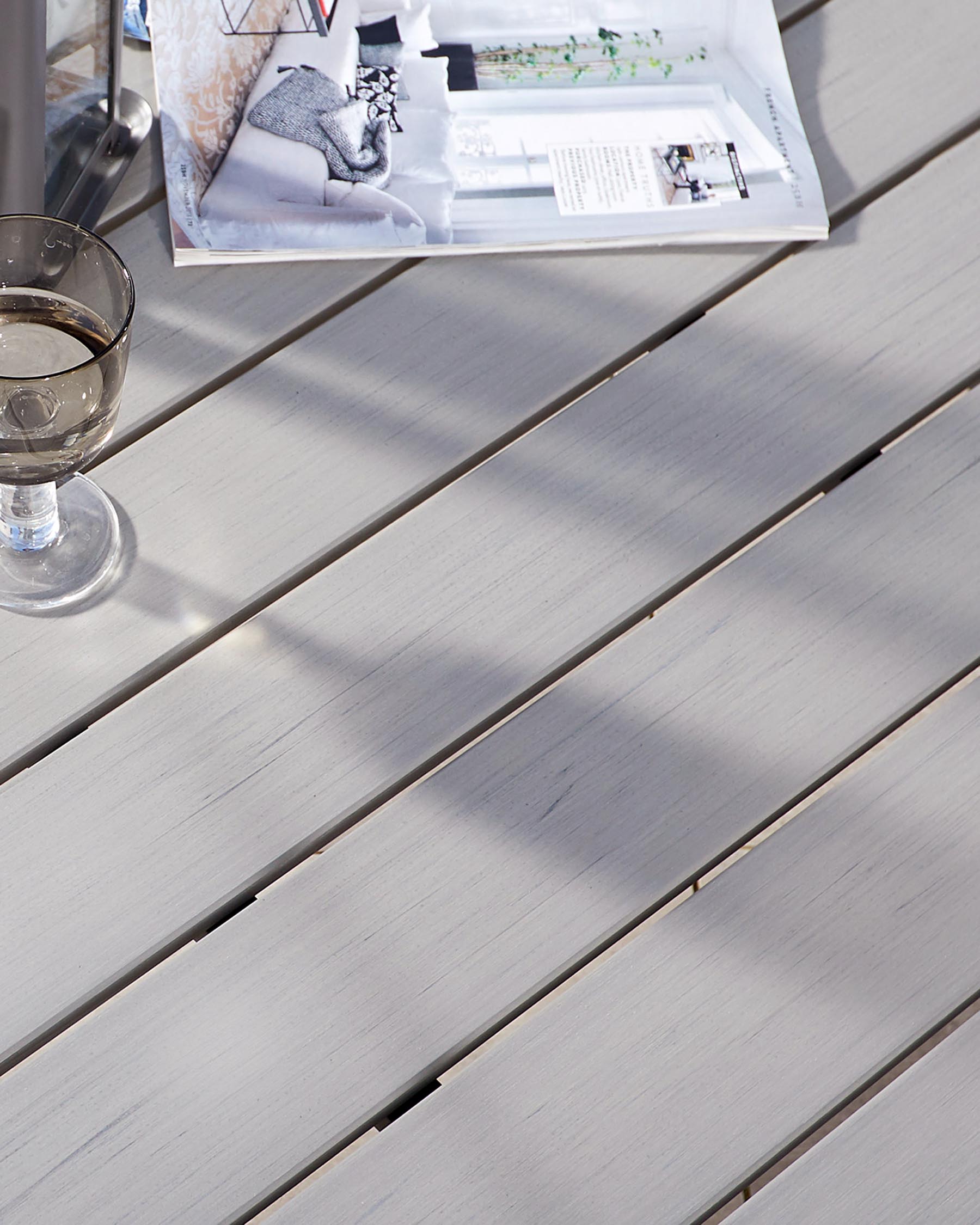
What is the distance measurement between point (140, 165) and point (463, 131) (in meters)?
0.21

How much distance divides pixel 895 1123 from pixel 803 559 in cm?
31

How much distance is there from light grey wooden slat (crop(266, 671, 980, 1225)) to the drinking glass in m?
0.35

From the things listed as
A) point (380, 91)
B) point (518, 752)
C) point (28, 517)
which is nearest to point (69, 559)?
Result: point (28, 517)

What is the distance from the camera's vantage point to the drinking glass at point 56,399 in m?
0.58

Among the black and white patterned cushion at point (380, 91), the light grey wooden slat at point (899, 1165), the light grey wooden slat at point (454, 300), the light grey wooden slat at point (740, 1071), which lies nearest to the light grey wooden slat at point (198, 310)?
the light grey wooden slat at point (454, 300)

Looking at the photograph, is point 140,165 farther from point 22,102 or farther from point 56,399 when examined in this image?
point 56,399

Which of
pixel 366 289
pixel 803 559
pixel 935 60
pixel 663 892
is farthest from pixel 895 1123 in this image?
pixel 935 60

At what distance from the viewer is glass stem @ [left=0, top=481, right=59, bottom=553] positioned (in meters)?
0.70

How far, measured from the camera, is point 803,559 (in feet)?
2.47

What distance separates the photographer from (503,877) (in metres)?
0.66

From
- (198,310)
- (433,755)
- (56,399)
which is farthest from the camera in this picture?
(198,310)

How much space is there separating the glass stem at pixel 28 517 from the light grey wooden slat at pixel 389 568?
4cm

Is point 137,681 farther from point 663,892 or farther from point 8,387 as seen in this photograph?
point 663,892

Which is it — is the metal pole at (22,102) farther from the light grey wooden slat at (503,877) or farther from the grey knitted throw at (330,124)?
the light grey wooden slat at (503,877)
